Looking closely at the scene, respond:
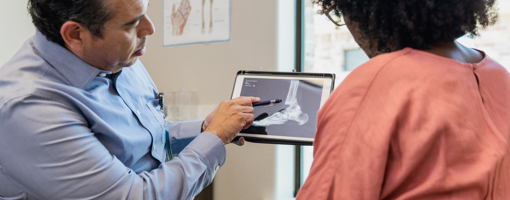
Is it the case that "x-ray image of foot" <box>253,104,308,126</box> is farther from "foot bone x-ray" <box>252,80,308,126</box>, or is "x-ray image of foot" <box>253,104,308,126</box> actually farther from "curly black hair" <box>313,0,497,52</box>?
"curly black hair" <box>313,0,497,52</box>

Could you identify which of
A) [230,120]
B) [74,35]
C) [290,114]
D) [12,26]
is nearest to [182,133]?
[230,120]

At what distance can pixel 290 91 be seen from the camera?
4.17ft

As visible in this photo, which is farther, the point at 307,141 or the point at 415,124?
the point at 307,141

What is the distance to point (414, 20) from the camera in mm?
612

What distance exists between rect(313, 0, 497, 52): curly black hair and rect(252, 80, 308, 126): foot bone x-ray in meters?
0.56

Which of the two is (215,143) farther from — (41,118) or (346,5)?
(346,5)

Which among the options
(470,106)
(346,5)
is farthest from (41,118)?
(470,106)

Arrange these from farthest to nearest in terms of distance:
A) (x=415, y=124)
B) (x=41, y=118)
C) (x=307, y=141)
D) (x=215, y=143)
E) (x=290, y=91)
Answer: (x=290, y=91)
(x=307, y=141)
(x=215, y=143)
(x=41, y=118)
(x=415, y=124)

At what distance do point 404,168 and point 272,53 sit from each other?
1.72 meters

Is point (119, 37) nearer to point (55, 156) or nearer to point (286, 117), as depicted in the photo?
point (55, 156)

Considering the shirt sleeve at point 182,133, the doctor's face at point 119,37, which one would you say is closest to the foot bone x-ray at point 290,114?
the shirt sleeve at point 182,133

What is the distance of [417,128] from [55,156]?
76 cm

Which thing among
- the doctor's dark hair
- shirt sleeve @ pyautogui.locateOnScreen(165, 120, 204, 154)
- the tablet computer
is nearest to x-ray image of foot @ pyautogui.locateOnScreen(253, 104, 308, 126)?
the tablet computer

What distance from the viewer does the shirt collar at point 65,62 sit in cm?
91
